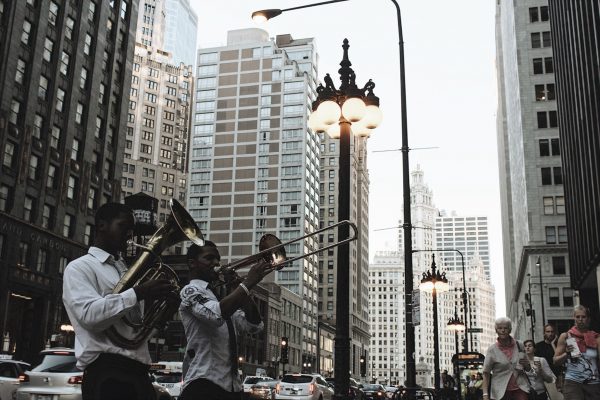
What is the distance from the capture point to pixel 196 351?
5.61 metres

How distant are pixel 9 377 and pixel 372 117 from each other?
40.8 feet

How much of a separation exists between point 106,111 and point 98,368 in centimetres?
5535

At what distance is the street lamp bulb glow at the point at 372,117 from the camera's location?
11070mm

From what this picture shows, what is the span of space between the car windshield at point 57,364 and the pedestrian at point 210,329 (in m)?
8.65

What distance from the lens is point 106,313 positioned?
4.05m

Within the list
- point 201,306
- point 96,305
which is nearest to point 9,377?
point 201,306

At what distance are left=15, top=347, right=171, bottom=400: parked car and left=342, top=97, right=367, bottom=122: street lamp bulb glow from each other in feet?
22.0

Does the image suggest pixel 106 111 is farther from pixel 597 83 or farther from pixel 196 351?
pixel 196 351

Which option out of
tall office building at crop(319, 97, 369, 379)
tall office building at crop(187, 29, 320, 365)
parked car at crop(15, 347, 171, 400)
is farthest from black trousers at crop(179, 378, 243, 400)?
tall office building at crop(319, 97, 369, 379)

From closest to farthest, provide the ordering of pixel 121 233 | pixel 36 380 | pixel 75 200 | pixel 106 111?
pixel 121 233
pixel 36 380
pixel 75 200
pixel 106 111

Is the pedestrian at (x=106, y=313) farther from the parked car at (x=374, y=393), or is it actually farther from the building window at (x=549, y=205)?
the building window at (x=549, y=205)

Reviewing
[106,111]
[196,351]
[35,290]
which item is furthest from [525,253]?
[196,351]

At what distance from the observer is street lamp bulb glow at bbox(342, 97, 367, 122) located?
10648 millimetres

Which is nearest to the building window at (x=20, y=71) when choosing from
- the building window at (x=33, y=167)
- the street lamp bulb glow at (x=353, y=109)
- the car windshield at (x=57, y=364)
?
the building window at (x=33, y=167)
